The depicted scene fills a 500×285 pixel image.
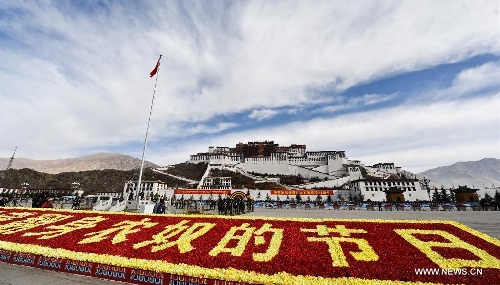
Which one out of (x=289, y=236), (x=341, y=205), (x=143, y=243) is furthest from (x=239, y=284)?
(x=341, y=205)

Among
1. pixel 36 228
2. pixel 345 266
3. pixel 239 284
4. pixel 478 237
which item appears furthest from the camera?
pixel 36 228

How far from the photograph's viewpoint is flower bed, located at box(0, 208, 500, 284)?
19.5 ft

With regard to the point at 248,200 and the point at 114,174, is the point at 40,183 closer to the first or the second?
the point at 114,174

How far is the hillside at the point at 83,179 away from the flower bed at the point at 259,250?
82.0 meters

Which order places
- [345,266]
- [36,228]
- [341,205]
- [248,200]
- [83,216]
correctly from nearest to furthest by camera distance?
[345,266] → [36,228] → [83,216] → [248,200] → [341,205]

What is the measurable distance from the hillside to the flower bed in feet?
269

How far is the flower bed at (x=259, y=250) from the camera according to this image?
594cm

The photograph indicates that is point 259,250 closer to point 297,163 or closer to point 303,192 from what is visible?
point 303,192

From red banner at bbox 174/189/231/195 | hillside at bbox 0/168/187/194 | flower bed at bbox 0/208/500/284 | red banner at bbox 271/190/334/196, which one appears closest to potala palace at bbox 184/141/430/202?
red banner at bbox 174/189/231/195

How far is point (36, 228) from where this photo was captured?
11.5 metres

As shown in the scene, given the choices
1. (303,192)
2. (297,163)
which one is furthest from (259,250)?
(297,163)

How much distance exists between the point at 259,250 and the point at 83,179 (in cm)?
12340

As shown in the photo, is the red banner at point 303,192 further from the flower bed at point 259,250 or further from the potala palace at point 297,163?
the flower bed at point 259,250

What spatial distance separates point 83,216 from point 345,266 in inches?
567
